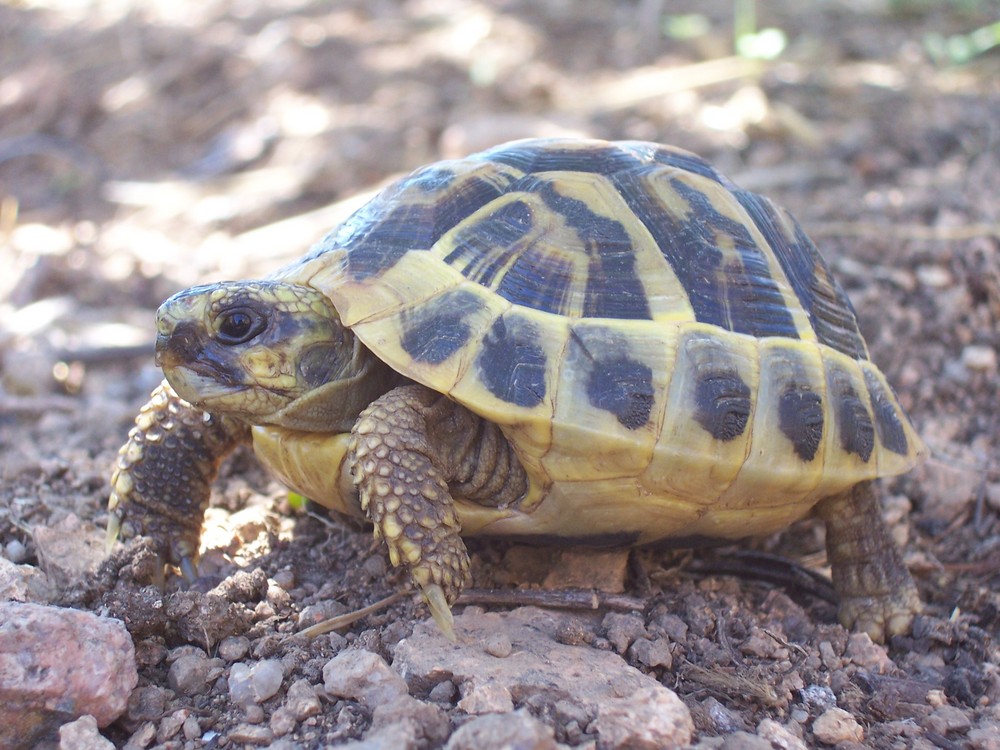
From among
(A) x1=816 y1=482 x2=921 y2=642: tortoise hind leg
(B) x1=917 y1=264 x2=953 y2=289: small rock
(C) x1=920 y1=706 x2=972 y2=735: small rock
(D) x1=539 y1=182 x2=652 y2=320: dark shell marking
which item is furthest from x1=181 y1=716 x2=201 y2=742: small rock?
(B) x1=917 y1=264 x2=953 y2=289: small rock

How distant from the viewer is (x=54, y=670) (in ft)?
5.64

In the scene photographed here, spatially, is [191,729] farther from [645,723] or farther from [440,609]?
[645,723]

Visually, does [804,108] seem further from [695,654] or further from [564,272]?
[695,654]

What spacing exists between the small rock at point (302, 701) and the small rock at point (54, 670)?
1.03 feet

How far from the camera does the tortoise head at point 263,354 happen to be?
2.20 meters

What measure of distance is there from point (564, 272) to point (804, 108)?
4.25 m

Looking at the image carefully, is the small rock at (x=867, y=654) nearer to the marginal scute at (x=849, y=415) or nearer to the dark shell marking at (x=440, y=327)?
the marginal scute at (x=849, y=415)

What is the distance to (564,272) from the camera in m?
2.24

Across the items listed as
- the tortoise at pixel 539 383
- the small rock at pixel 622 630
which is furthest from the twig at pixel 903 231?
the small rock at pixel 622 630

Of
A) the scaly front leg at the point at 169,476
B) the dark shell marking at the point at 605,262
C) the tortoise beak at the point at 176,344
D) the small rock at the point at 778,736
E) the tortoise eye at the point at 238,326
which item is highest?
the dark shell marking at the point at 605,262

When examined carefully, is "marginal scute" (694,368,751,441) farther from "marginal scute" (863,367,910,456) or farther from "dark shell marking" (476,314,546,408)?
"marginal scute" (863,367,910,456)

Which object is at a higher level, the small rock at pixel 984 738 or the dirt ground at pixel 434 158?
the dirt ground at pixel 434 158

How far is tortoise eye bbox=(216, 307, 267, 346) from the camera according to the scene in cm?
222

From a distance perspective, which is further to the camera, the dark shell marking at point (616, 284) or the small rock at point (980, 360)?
the small rock at point (980, 360)
